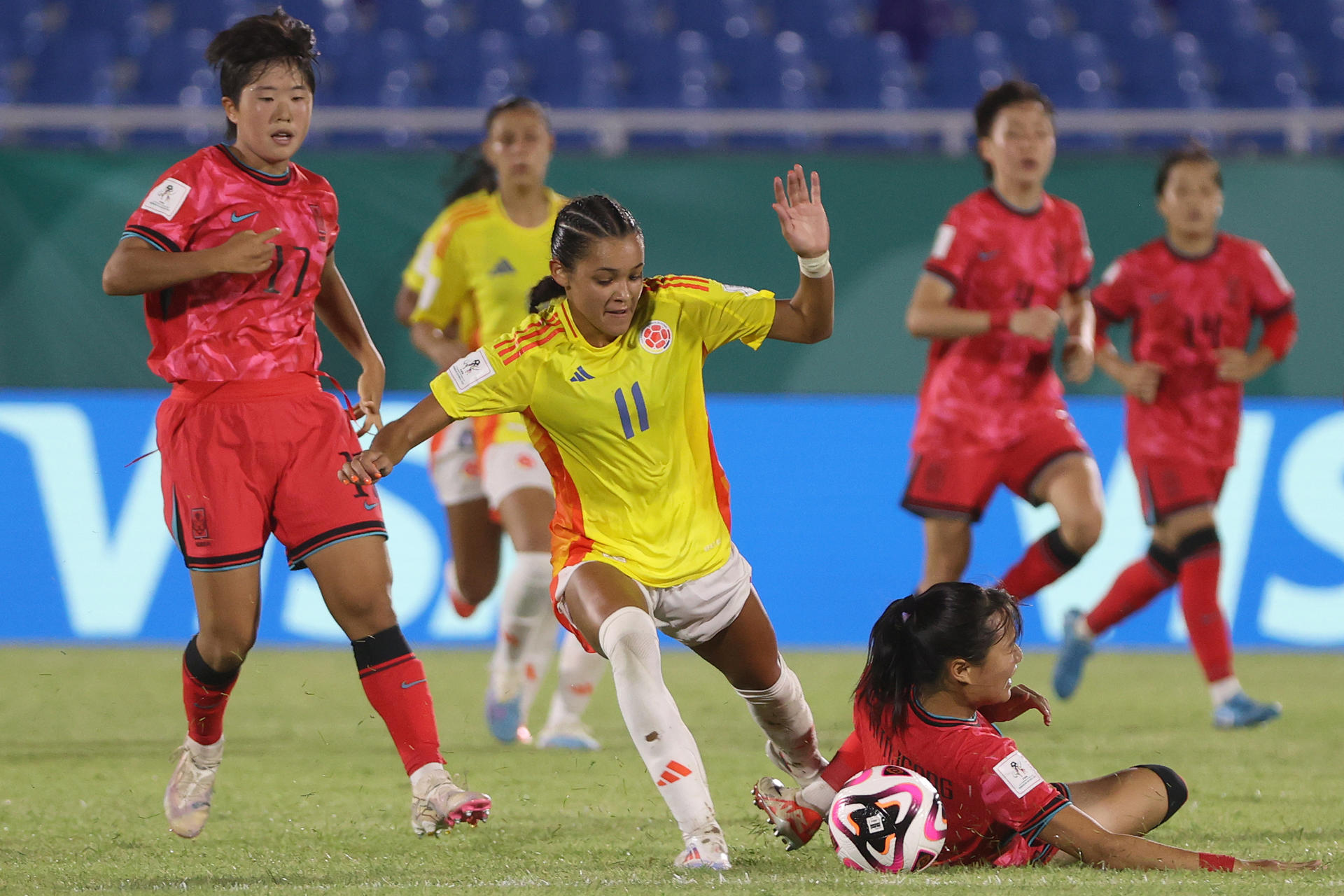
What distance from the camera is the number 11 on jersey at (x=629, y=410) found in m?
4.30

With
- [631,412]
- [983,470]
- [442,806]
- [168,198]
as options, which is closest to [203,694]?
[442,806]

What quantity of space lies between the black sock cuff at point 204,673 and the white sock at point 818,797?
1.55 meters

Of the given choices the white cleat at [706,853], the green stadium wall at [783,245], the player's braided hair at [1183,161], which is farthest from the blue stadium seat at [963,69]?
the white cleat at [706,853]

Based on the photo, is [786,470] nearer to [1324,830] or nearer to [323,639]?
[323,639]

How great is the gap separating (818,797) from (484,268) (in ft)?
10.3

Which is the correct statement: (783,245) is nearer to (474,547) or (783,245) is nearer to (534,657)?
(474,547)

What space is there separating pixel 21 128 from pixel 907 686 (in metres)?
8.21

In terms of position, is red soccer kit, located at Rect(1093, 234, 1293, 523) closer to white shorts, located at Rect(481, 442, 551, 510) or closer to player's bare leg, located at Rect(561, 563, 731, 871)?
white shorts, located at Rect(481, 442, 551, 510)

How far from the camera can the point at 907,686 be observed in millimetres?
4004

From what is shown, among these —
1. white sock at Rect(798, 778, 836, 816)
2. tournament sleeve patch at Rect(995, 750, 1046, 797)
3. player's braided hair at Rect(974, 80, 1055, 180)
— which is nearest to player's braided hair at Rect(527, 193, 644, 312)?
white sock at Rect(798, 778, 836, 816)

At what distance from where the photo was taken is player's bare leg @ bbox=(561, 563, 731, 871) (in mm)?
3865

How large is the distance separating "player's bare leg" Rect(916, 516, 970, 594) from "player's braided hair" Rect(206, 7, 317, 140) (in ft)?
10.1

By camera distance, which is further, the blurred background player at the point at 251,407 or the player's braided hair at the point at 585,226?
the blurred background player at the point at 251,407

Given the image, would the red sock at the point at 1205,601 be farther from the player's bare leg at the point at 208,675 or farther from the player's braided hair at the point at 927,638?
the player's bare leg at the point at 208,675
